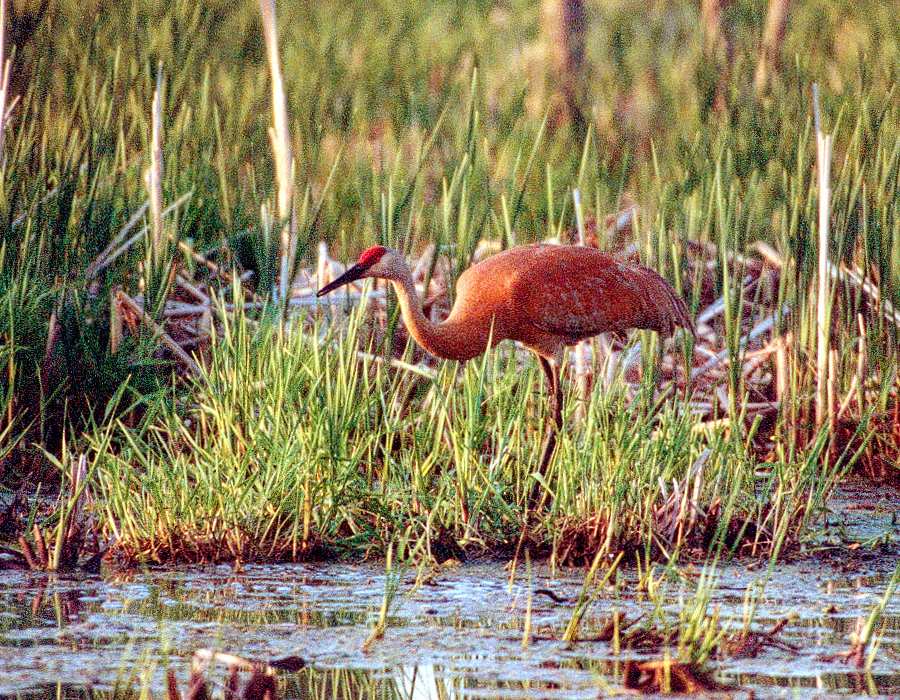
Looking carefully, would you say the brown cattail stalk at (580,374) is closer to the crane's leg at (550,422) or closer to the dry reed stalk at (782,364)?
the crane's leg at (550,422)

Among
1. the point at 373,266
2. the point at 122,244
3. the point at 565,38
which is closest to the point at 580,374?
the point at 373,266

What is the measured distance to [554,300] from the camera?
606 centimetres

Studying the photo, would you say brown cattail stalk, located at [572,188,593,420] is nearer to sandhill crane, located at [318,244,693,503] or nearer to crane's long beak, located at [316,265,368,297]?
sandhill crane, located at [318,244,693,503]

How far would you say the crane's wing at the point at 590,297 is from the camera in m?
6.09

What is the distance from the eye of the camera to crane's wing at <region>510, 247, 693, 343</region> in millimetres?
6086

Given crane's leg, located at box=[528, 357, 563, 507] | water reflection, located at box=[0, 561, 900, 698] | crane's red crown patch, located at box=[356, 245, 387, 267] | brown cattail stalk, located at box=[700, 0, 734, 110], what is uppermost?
brown cattail stalk, located at box=[700, 0, 734, 110]

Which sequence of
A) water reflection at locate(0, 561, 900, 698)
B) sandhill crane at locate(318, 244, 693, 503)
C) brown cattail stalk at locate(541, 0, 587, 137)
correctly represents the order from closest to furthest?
water reflection at locate(0, 561, 900, 698) → sandhill crane at locate(318, 244, 693, 503) → brown cattail stalk at locate(541, 0, 587, 137)

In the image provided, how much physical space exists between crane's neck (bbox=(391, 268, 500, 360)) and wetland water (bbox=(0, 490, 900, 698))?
1203 mm

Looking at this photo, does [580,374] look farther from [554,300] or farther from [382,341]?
[382,341]

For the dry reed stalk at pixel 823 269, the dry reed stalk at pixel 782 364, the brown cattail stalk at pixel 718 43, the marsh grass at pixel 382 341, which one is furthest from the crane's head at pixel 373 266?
the brown cattail stalk at pixel 718 43

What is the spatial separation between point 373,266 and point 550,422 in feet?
2.79

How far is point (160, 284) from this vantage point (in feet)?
20.8

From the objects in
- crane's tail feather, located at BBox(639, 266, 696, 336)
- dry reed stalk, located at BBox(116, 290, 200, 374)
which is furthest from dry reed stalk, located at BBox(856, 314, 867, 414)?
dry reed stalk, located at BBox(116, 290, 200, 374)

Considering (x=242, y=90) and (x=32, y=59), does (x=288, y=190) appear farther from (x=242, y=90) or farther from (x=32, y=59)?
(x=242, y=90)
